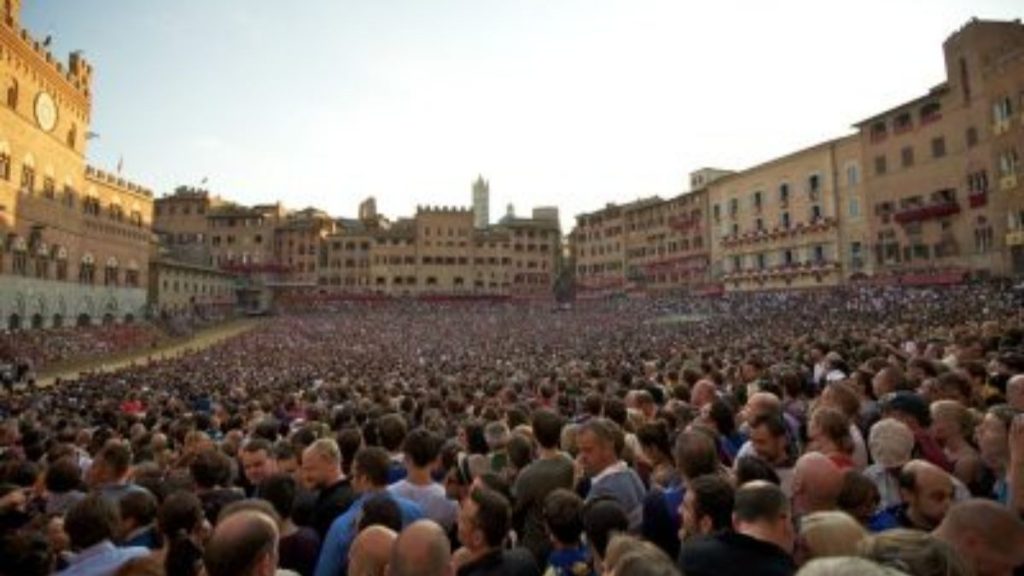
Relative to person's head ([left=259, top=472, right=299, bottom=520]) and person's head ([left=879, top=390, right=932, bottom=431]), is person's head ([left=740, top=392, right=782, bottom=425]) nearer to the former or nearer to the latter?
person's head ([left=879, top=390, right=932, bottom=431])

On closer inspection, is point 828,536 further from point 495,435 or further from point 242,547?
point 495,435

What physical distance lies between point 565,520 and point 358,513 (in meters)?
1.56

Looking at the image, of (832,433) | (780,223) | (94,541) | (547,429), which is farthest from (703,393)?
(780,223)

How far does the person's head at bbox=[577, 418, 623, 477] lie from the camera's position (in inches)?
216

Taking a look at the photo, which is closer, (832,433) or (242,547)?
(242,547)

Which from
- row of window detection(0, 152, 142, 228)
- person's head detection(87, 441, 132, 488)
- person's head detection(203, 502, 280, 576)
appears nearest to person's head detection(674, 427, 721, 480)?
person's head detection(203, 502, 280, 576)

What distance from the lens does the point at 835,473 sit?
4.10 m

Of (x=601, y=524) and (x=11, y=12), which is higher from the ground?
(x=11, y=12)

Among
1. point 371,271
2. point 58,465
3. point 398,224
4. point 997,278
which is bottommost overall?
point 58,465

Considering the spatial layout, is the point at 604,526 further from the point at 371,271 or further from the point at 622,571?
the point at 371,271

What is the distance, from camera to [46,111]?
49.2m

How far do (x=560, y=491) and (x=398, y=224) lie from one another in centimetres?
9020

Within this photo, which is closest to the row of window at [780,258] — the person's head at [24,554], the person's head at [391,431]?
the person's head at [391,431]

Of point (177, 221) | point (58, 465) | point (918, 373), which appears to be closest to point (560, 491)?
point (58, 465)
